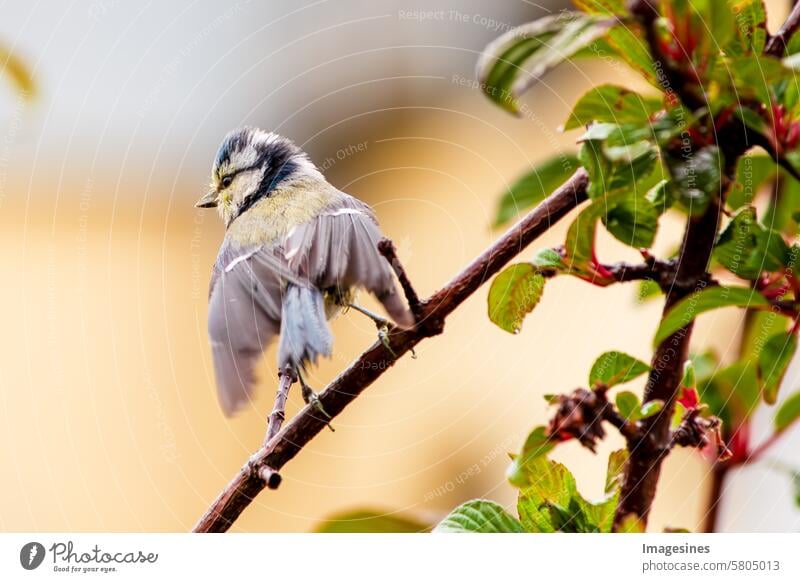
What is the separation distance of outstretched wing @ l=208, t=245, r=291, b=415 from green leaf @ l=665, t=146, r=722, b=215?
292 millimetres

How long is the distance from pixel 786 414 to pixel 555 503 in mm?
204

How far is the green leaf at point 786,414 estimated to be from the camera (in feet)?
1.72

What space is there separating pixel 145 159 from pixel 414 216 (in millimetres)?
284

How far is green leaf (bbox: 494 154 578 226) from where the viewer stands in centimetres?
51

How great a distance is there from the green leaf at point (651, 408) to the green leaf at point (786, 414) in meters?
0.17

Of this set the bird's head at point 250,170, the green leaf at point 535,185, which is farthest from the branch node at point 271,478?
the bird's head at point 250,170

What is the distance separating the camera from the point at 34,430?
0.66 m

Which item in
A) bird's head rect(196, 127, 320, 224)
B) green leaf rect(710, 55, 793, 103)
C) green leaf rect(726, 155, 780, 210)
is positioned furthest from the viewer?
bird's head rect(196, 127, 320, 224)

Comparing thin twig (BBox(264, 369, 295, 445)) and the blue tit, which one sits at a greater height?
the blue tit

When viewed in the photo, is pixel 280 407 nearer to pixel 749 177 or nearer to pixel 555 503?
pixel 555 503

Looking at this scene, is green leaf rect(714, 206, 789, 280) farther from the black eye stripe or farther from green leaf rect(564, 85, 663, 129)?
the black eye stripe

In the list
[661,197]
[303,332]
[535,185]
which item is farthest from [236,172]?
[661,197]

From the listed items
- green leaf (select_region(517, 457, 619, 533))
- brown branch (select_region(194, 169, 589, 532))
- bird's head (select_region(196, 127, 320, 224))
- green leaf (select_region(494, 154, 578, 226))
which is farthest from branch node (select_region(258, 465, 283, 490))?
bird's head (select_region(196, 127, 320, 224))

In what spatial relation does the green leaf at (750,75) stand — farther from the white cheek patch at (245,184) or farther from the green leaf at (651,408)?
the white cheek patch at (245,184)
